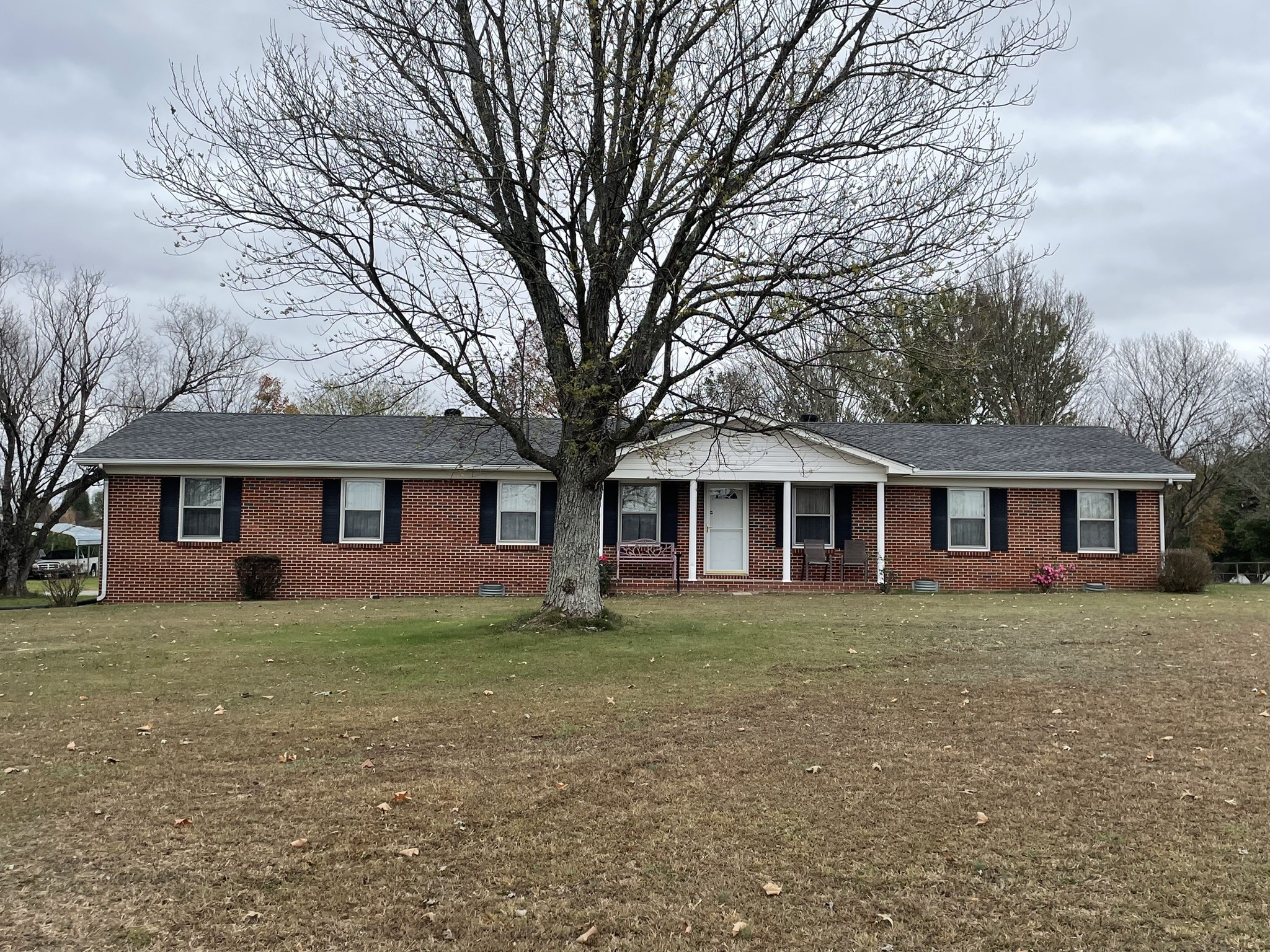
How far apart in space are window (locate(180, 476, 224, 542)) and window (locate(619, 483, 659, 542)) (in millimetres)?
8219

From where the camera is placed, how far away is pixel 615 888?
12.6ft

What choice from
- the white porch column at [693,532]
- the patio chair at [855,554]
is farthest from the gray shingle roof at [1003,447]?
the white porch column at [693,532]

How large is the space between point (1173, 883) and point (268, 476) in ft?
59.1

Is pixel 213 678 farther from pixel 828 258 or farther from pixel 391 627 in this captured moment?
pixel 828 258

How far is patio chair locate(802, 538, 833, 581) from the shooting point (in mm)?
20047

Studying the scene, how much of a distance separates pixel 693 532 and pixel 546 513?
3104 millimetres

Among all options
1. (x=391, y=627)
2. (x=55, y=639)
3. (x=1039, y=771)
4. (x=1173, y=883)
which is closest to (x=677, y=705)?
(x=1039, y=771)

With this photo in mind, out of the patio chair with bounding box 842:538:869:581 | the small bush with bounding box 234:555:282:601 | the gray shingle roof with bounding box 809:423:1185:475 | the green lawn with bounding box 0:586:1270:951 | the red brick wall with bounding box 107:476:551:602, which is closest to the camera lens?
the green lawn with bounding box 0:586:1270:951

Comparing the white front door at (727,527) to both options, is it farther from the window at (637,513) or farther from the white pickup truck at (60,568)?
the white pickup truck at (60,568)

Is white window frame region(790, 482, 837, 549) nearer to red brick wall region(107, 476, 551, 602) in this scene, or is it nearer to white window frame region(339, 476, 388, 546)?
red brick wall region(107, 476, 551, 602)

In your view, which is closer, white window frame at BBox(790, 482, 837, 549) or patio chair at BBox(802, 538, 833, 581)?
patio chair at BBox(802, 538, 833, 581)

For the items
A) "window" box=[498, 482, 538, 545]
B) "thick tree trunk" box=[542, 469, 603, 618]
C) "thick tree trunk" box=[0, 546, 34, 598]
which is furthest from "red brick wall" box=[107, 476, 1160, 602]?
"thick tree trunk" box=[542, 469, 603, 618]

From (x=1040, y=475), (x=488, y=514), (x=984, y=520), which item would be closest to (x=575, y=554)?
(x=488, y=514)

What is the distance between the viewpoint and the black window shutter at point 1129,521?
20422mm
